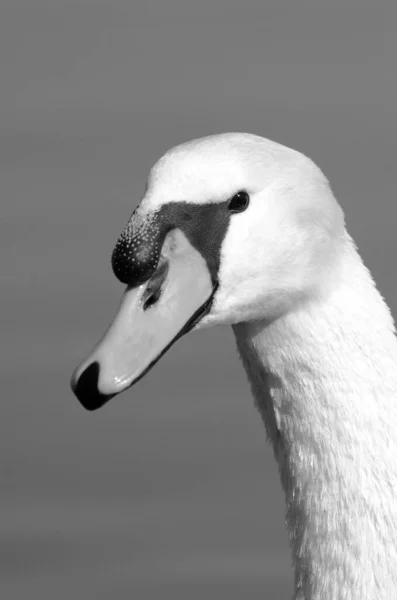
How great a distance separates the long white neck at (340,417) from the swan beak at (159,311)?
0.28 m

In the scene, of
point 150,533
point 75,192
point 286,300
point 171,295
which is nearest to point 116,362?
point 171,295

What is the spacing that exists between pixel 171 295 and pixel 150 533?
330 centimetres

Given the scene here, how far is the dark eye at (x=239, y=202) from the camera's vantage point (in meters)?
4.27

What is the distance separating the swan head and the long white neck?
107 mm

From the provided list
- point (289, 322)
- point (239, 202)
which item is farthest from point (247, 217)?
point (289, 322)

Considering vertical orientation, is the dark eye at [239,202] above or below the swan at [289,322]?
above

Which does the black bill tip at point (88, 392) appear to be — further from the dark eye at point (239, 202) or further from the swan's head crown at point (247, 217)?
the dark eye at point (239, 202)

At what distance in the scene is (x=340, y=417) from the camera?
14.7 ft

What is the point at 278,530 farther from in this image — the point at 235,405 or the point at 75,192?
the point at 75,192

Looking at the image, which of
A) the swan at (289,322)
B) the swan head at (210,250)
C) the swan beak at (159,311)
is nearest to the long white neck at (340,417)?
the swan at (289,322)

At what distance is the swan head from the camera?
4.18m

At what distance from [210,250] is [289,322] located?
1.05 feet

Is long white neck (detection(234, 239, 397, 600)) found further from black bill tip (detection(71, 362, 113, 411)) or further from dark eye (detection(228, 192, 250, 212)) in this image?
black bill tip (detection(71, 362, 113, 411))

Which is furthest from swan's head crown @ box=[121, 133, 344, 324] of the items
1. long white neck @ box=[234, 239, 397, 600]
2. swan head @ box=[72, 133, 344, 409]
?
long white neck @ box=[234, 239, 397, 600]
